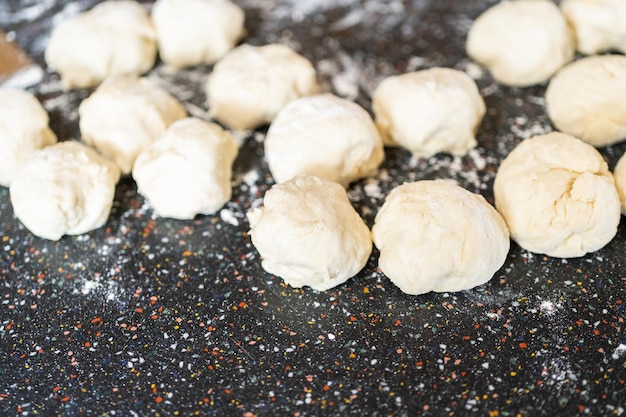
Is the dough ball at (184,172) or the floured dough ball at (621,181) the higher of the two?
the dough ball at (184,172)

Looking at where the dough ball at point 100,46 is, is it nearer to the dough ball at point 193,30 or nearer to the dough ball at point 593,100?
the dough ball at point 193,30

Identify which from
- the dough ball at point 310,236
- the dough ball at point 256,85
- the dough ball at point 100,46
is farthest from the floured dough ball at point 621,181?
the dough ball at point 100,46

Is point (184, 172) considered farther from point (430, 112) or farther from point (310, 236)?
point (430, 112)

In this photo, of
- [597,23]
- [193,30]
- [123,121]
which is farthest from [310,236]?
[597,23]

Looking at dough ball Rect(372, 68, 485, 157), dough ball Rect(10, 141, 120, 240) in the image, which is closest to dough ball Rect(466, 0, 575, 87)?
dough ball Rect(372, 68, 485, 157)

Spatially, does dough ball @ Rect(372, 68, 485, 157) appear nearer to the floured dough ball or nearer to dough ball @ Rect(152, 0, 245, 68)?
the floured dough ball

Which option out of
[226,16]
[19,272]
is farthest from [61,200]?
[226,16]
